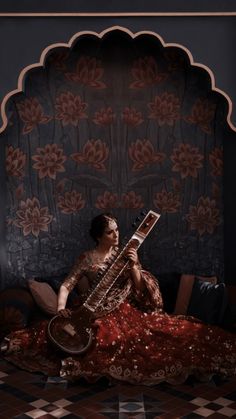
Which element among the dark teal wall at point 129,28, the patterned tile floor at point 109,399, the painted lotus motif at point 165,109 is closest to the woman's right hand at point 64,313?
the patterned tile floor at point 109,399

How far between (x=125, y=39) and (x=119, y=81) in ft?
1.26

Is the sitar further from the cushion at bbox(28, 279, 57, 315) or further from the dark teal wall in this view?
the dark teal wall

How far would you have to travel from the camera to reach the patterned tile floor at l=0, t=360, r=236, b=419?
3.53m

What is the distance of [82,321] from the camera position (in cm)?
402

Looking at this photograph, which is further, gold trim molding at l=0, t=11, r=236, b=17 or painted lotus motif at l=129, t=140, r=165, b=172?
painted lotus motif at l=129, t=140, r=165, b=172

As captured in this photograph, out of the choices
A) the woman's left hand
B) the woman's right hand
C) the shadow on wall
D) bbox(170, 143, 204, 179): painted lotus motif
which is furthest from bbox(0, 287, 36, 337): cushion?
bbox(170, 143, 204, 179): painted lotus motif

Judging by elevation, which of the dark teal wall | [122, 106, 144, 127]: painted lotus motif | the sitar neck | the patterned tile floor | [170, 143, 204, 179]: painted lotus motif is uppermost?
the dark teal wall

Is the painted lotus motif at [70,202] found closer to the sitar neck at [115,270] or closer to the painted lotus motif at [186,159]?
the painted lotus motif at [186,159]

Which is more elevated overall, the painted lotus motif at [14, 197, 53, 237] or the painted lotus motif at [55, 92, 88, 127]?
the painted lotus motif at [55, 92, 88, 127]

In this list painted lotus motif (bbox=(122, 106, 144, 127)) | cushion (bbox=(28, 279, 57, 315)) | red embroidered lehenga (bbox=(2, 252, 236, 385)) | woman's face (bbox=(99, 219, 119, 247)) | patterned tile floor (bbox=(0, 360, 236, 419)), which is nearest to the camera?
patterned tile floor (bbox=(0, 360, 236, 419))

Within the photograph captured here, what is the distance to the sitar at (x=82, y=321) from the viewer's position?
3.97 metres

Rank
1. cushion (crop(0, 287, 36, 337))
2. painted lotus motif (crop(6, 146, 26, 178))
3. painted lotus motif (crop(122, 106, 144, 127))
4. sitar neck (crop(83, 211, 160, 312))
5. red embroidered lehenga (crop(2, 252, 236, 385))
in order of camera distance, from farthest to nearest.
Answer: painted lotus motif (crop(122, 106, 144, 127)) < painted lotus motif (crop(6, 146, 26, 178)) < cushion (crop(0, 287, 36, 337)) < sitar neck (crop(83, 211, 160, 312)) < red embroidered lehenga (crop(2, 252, 236, 385))

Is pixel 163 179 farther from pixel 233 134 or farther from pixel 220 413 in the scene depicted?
pixel 220 413

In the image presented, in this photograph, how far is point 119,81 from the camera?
5223 millimetres
